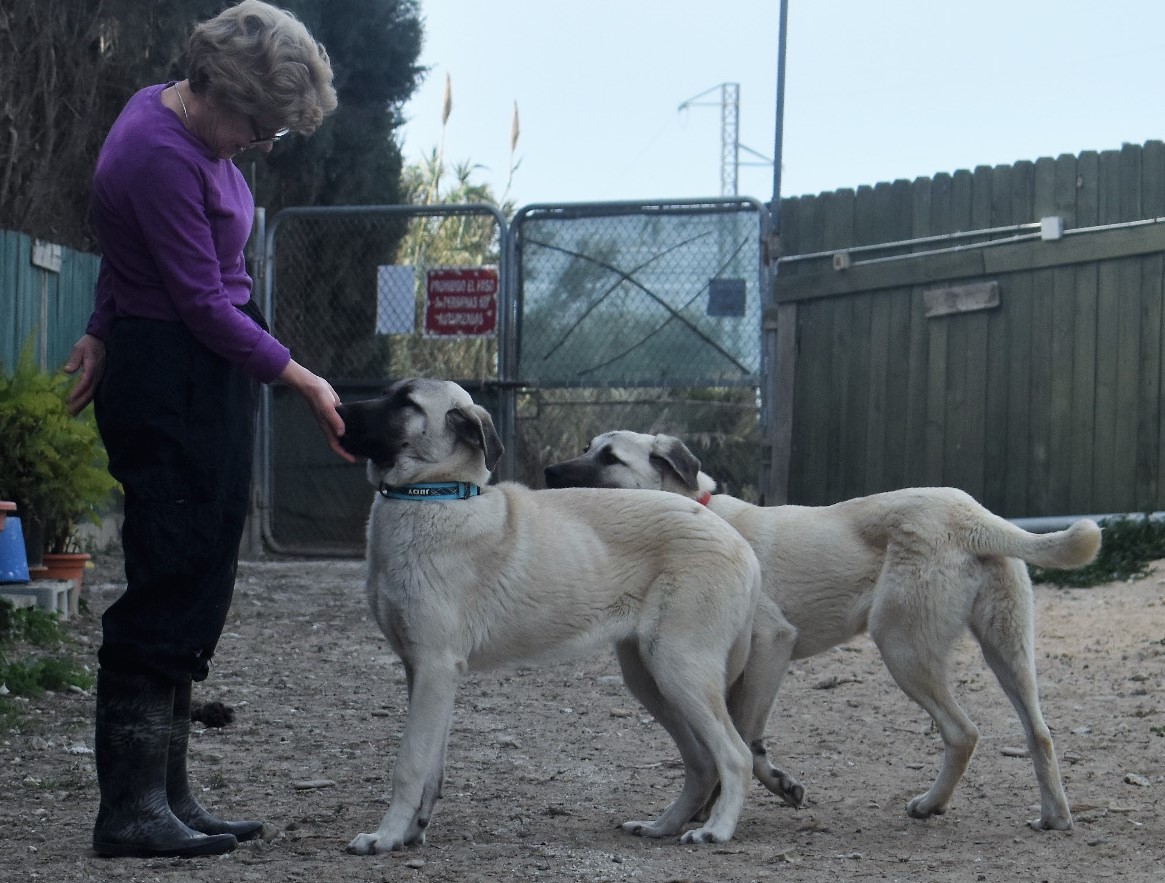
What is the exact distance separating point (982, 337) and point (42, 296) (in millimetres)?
6396

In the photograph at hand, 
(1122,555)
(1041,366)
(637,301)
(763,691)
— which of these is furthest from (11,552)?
(1041,366)

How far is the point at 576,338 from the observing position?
9.91m

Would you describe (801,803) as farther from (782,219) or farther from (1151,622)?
(782,219)

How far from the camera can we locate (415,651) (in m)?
3.72

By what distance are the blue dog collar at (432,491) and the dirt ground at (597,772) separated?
3.13ft

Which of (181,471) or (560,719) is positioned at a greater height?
(181,471)

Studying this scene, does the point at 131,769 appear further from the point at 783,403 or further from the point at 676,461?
the point at 783,403

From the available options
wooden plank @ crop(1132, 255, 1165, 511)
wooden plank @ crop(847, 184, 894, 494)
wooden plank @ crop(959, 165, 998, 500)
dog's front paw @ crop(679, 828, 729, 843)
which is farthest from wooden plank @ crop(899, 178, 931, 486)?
dog's front paw @ crop(679, 828, 729, 843)

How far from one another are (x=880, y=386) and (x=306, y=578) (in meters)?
4.33

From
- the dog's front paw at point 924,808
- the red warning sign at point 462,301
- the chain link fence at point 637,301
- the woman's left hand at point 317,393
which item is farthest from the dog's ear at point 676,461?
the red warning sign at point 462,301

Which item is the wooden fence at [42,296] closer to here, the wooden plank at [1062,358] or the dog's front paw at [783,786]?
the dog's front paw at [783,786]

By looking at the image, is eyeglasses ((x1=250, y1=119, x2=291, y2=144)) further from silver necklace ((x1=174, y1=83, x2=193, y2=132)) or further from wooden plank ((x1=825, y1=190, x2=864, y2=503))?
wooden plank ((x1=825, y1=190, x2=864, y2=503))

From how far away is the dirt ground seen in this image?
3.44 m

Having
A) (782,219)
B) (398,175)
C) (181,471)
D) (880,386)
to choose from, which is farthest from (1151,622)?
(398,175)
